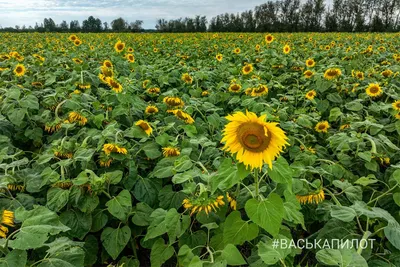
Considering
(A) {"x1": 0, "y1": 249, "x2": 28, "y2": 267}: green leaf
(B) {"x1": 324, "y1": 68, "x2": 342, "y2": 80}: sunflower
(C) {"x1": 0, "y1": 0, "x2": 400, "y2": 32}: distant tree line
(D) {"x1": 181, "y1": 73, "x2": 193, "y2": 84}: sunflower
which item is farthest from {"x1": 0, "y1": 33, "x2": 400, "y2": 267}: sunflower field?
(C) {"x1": 0, "y1": 0, "x2": 400, "y2": 32}: distant tree line

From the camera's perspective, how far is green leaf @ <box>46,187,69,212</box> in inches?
64.9

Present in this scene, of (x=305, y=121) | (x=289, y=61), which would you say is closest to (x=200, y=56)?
(x=289, y=61)

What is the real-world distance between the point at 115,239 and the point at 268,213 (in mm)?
933

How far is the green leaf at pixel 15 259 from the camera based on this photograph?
3.76ft

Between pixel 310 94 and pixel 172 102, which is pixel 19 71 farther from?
pixel 310 94

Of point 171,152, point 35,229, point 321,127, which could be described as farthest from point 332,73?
point 35,229

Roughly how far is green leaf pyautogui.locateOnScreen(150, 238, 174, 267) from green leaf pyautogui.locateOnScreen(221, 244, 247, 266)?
431mm

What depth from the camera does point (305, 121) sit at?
2.84m

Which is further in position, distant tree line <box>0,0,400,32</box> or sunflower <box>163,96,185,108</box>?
distant tree line <box>0,0,400,32</box>

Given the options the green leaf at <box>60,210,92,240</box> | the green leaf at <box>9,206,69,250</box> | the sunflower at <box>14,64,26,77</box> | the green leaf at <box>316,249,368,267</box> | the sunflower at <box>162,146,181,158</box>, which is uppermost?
the sunflower at <box>14,64,26,77</box>

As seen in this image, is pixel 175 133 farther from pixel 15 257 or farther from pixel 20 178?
pixel 15 257

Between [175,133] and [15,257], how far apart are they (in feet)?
4.92

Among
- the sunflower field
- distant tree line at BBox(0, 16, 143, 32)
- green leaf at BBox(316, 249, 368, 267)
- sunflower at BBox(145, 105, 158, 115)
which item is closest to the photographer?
green leaf at BBox(316, 249, 368, 267)

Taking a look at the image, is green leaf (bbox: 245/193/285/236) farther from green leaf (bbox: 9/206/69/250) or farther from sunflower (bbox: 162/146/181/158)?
sunflower (bbox: 162/146/181/158)
